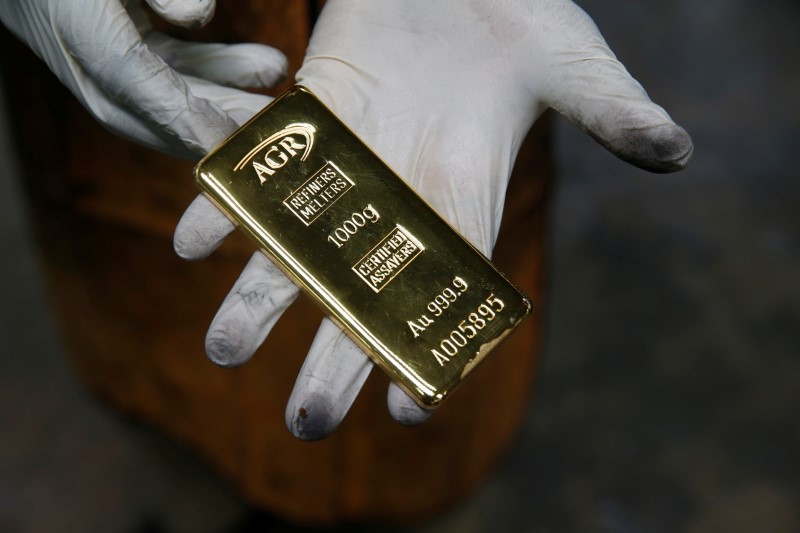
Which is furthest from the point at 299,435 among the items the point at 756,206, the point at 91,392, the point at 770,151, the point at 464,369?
the point at 770,151

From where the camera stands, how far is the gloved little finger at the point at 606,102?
89 cm

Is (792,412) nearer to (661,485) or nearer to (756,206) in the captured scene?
(661,485)

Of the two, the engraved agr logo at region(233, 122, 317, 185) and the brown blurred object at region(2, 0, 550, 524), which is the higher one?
the engraved agr logo at region(233, 122, 317, 185)

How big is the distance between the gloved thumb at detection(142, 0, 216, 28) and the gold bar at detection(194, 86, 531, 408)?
0.40ft

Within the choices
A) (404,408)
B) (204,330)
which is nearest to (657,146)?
(404,408)

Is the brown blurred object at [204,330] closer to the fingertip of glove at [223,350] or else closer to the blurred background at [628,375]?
the blurred background at [628,375]

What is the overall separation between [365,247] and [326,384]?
→ 0.16m

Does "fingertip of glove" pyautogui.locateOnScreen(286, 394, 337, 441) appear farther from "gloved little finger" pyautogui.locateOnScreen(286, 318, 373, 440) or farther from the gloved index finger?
the gloved index finger

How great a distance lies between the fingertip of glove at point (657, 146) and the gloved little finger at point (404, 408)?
0.34 m

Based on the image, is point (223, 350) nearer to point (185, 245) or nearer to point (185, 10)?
point (185, 245)

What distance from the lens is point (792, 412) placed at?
1.87 m

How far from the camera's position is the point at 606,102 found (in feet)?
3.01

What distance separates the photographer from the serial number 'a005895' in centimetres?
90

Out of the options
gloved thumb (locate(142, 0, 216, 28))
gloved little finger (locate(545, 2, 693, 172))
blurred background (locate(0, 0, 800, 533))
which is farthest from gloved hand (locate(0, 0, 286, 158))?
blurred background (locate(0, 0, 800, 533))
